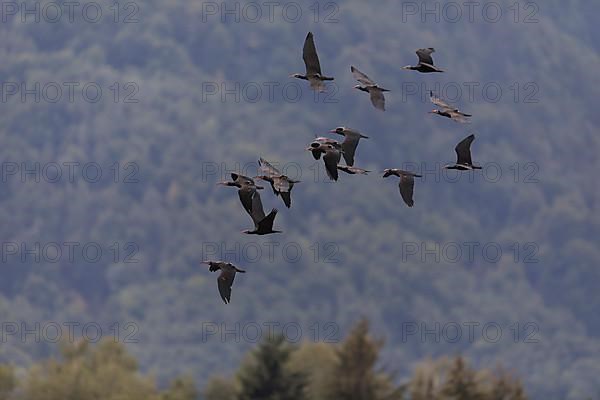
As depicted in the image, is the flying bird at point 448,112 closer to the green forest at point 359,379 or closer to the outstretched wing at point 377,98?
the outstretched wing at point 377,98

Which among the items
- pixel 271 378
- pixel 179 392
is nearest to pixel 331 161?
pixel 271 378

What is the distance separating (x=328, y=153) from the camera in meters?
21.4

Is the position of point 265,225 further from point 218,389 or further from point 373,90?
point 218,389

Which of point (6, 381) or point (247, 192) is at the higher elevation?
point (6, 381)

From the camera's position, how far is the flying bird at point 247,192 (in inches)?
814

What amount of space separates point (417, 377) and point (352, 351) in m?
2.66

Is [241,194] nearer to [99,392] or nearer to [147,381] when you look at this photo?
[99,392]

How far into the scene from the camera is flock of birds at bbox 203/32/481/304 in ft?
67.6

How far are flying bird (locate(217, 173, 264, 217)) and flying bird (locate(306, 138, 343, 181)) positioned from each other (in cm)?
83

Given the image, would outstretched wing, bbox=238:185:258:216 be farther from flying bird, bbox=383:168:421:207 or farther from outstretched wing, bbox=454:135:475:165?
outstretched wing, bbox=454:135:475:165

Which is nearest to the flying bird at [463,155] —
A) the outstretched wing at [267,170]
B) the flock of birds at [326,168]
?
the flock of birds at [326,168]

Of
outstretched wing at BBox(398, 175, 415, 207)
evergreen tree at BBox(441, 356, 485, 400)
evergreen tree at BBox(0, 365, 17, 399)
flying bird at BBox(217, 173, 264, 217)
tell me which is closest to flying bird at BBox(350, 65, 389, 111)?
outstretched wing at BBox(398, 175, 415, 207)

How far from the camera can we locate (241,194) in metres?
20.8

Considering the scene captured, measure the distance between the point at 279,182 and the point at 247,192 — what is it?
0.48m
